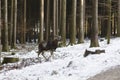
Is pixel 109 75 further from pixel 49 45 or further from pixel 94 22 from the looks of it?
pixel 94 22

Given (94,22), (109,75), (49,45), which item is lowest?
(109,75)

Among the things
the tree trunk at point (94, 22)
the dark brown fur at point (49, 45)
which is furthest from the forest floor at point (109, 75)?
the tree trunk at point (94, 22)

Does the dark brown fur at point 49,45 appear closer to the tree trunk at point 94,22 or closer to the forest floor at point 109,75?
the tree trunk at point 94,22

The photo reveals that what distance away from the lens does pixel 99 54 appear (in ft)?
50.2

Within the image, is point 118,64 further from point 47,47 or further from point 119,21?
point 119,21

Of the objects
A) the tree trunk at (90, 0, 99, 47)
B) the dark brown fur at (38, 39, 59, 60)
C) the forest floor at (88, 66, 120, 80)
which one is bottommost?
the forest floor at (88, 66, 120, 80)

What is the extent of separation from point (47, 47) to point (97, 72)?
7358 mm

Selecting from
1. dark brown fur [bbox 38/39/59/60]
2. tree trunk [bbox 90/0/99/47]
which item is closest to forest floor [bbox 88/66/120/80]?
dark brown fur [bbox 38/39/59/60]

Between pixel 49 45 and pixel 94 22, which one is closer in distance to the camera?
pixel 49 45

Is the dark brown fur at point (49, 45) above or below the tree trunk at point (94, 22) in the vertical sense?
below

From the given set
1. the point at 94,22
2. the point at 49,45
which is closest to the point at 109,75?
the point at 49,45

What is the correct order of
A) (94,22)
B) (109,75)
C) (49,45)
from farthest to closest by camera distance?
(94,22)
(49,45)
(109,75)

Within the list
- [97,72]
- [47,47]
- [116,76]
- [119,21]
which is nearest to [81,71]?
[97,72]

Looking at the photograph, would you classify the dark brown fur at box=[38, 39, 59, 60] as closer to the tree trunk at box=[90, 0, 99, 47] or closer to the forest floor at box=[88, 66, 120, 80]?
the tree trunk at box=[90, 0, 99, 47]
